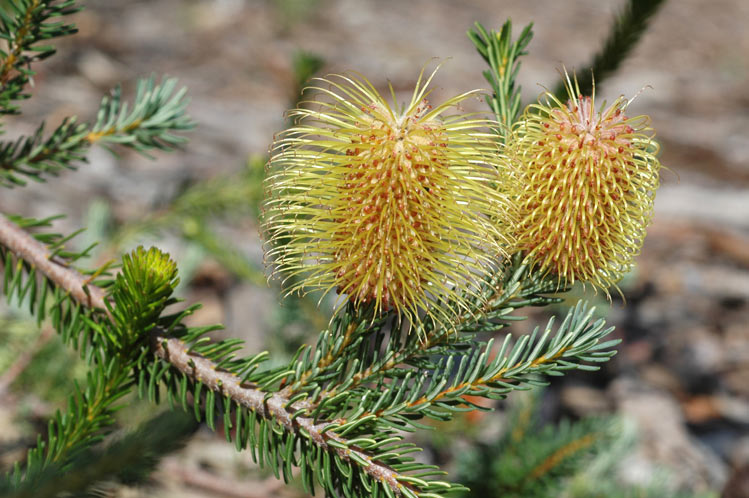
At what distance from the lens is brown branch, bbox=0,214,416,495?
89 cm

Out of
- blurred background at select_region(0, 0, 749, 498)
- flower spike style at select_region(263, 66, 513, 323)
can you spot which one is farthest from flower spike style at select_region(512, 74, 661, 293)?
blurred background at select_region(0, 0, 749, 498)

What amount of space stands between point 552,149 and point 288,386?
0.60 metres

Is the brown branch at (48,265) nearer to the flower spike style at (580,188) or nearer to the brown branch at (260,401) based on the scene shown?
the brown branch at (260,401)

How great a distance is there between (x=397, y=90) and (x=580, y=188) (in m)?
4.73

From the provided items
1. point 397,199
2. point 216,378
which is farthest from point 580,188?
point 216,378

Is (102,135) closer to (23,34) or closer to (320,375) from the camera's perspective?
(23,34)

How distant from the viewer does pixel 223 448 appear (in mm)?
2752

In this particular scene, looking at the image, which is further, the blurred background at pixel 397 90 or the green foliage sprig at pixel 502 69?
the blurred background at pixel 397 90

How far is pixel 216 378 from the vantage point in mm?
983

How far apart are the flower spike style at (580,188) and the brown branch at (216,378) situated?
44 cm

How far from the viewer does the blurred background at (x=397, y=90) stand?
248cm

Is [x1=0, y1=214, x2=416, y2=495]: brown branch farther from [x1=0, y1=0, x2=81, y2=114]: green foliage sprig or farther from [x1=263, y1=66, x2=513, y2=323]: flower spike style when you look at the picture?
[x1=0, y1=0, x2=81, y2=114]: green foliage sprig

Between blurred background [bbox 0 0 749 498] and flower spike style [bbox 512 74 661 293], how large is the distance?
21 cm

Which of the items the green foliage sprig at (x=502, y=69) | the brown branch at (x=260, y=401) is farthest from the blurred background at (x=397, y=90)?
the brown branch at (x=260, y=401)
